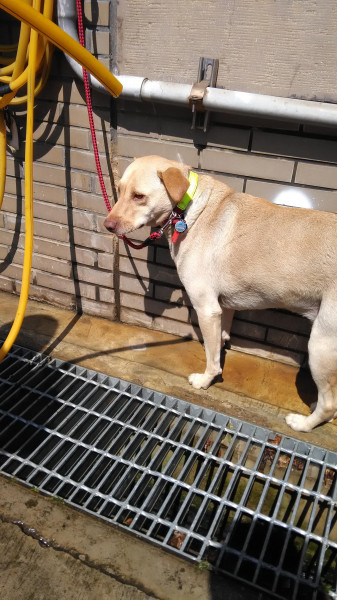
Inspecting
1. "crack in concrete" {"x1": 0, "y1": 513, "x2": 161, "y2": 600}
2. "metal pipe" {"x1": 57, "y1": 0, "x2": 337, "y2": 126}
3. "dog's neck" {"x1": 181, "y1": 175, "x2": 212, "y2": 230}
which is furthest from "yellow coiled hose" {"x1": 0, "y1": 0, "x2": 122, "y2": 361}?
"crack in concrete" {"x1": 0, "y1": 513, "x2": 161, "y2": 600}

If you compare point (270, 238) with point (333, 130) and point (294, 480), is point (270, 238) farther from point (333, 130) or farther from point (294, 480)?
point (294, 480)

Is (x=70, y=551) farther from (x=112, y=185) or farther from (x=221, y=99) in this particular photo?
(x=221, y=99)

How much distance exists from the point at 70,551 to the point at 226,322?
184 cm

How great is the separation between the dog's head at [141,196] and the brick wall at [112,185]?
43 centimetres

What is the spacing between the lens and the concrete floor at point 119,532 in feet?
5.77

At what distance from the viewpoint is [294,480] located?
242 centimetres

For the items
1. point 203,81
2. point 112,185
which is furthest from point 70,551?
point 203,81

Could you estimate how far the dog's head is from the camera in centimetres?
244

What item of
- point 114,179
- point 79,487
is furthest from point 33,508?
point 114,179

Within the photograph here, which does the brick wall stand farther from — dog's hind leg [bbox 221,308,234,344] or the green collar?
the green collar

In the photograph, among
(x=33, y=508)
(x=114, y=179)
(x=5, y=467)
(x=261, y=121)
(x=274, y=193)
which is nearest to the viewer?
(x=33, y=508)

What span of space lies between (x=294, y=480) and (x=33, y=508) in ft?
4.87

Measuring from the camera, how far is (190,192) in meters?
2.54

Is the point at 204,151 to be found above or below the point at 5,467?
above
